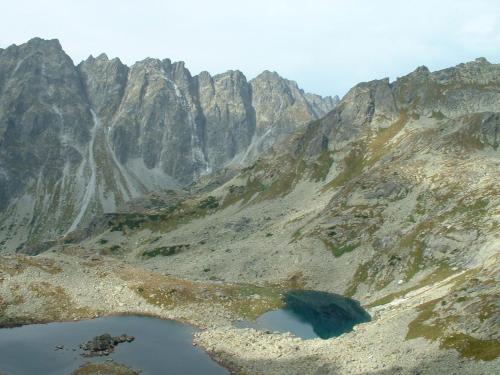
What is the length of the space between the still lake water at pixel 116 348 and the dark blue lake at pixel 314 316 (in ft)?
51.5

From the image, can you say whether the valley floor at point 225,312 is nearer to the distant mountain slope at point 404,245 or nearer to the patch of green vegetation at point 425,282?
the distant mountain slope at point 404,245

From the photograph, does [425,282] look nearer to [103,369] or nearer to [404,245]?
[404,245]

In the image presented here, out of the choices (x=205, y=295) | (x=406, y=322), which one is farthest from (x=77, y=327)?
(x=406, y=322)

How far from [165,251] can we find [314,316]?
9623 cm

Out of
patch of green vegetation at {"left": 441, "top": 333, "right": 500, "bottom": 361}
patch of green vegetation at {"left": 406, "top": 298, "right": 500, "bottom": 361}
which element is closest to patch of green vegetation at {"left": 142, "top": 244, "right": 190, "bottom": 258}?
patch of green vegetation at {"left": 406, "top": 298, "right": 500, "bottom": 361}

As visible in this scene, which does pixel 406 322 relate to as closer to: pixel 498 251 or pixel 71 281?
pixel 498 251

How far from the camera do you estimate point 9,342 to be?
7725 cm

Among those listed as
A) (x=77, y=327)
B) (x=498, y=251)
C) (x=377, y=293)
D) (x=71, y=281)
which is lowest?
(x=377, y=293)

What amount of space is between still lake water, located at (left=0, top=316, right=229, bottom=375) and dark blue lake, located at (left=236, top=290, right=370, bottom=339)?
1571 centimetres

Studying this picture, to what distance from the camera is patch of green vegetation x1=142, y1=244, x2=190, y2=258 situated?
7431 inches

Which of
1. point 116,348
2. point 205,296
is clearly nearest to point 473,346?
point 116,348

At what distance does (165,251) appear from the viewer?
Result: 190 metres

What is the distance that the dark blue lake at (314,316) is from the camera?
3642 inches

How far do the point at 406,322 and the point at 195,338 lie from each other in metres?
34.2
